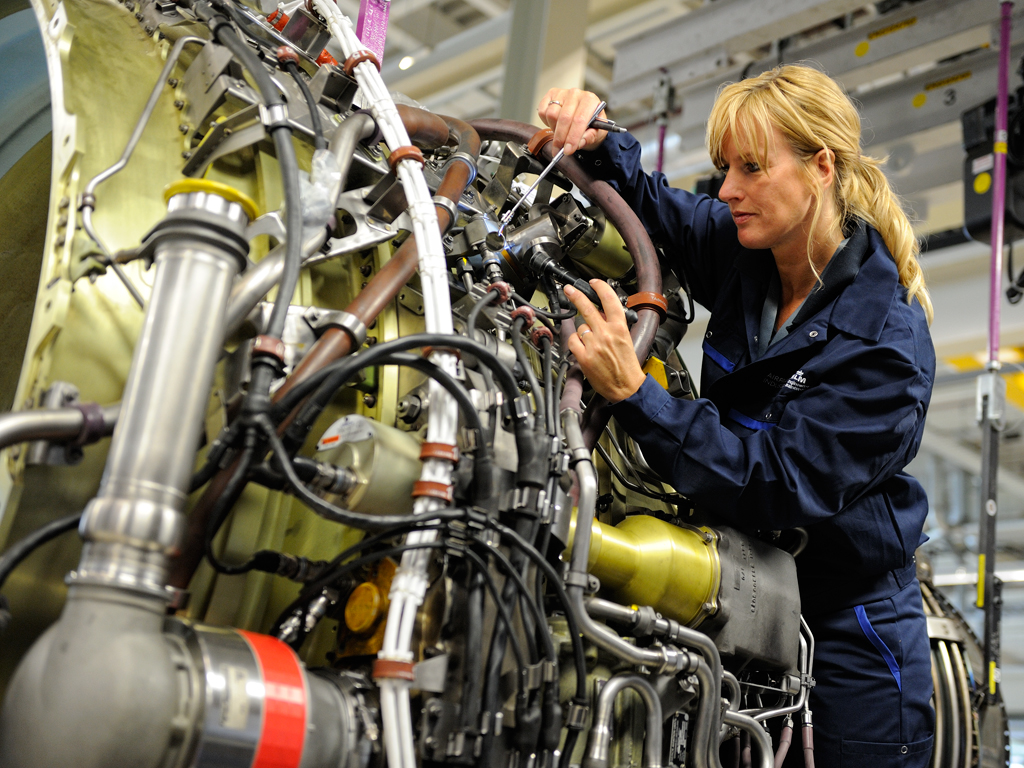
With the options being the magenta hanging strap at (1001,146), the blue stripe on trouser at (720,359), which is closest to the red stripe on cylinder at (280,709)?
the blue stripe on trouser at (720,359)

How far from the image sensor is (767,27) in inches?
143

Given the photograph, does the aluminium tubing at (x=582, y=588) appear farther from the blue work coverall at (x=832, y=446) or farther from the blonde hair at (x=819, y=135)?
the blonde hair at (x=819, y=135)

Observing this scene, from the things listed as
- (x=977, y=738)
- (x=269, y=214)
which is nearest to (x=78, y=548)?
(x=269, y=214)

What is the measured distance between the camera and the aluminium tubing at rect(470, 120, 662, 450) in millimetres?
1362

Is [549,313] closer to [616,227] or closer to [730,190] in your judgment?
[616,227]

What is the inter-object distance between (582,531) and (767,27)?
121 inches

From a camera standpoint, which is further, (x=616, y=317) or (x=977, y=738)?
(x=977, y=738)

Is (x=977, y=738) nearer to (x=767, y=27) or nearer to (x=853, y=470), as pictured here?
(x=853, y=470)

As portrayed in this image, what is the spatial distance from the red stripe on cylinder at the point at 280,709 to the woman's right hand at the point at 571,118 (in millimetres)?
1012

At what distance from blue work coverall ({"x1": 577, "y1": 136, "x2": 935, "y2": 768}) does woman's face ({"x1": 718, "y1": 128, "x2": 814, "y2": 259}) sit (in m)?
0.08

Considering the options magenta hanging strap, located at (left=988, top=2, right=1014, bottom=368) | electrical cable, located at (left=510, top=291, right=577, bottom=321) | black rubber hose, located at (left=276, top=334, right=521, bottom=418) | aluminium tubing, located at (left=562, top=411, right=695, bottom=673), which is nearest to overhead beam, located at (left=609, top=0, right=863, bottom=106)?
magenta hanging strap, located at (left=988, top=2, right=1014, bottom=368)

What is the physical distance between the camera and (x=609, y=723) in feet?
3.70

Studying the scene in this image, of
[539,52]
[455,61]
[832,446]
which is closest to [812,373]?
[832,446]

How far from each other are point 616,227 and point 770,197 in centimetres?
26
